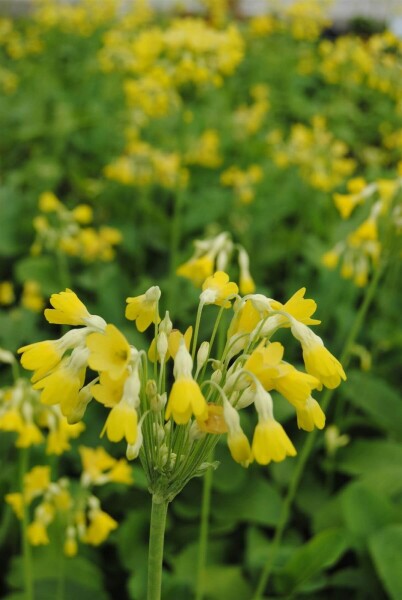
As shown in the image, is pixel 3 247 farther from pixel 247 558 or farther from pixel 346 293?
pixel 247 558

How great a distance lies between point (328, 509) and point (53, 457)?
972mm

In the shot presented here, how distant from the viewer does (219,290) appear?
121 cm

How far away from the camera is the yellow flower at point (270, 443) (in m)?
1.04

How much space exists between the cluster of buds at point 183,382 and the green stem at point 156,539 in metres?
0.02

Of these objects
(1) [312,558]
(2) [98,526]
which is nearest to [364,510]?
(1) [312,558]

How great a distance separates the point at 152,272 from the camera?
4152 millimetres

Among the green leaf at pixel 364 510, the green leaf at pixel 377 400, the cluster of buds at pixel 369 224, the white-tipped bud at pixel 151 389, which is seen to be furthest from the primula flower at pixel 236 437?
the green leaf at pixel 377 400

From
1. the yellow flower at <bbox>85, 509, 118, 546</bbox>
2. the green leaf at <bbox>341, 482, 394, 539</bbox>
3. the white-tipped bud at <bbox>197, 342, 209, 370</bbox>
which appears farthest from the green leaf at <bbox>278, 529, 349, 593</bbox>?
the white-tipped bud at <bbox>197, 342, 209, 370</bbox>

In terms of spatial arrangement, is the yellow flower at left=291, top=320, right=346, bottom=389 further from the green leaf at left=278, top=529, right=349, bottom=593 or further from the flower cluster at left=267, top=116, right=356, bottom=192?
the flower cluster at left=267, top=116, right=356, bottom=192

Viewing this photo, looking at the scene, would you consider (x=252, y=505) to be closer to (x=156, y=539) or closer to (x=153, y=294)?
(x=156, y=539)

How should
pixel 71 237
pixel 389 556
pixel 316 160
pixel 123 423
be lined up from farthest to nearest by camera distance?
pixel 316 160 → pixel 71 237 → pixel 389 556 → pixel 123 423

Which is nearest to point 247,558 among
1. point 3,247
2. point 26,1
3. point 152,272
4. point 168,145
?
point 152,272

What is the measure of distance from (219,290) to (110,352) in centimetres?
24

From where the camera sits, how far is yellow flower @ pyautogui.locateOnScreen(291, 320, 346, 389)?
112 cm
